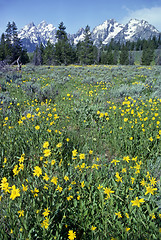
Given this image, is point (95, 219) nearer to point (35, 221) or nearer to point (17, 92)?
point (35, 221)

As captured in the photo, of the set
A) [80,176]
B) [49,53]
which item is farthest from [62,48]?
[80,176]

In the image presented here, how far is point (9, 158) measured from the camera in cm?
287

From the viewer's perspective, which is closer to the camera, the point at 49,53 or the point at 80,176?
the point at 80,176

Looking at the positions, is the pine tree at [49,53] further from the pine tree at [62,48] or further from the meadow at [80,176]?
the meadow at [80,176]

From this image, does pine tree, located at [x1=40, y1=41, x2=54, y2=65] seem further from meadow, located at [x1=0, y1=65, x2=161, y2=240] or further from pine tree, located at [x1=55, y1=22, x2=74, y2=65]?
meadow, located at [x1=0, y1=65, x2=161, y2=240]

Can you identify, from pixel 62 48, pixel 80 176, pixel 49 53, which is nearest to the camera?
pixel 80 176

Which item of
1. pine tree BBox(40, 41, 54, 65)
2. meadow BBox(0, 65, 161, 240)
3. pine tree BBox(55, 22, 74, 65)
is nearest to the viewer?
meadow BBox(0, 65, 161, 240)

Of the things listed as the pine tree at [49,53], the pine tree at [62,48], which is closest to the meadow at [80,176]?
the pine tree at [62,48]

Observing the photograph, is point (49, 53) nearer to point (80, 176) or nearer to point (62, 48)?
point (62, 48)

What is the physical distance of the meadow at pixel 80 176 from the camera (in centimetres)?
157

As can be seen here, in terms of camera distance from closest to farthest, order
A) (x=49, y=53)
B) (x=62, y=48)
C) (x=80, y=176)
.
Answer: (x=80, y=176) → (x=62, y=48) → (x=49, y=53)

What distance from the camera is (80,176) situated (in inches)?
91.2

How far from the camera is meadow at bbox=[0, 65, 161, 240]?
1572 millimetres

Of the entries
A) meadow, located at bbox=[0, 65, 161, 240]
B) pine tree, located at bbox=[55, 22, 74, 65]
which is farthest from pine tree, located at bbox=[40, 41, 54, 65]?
meadow, located at bbox=[0, 65, 161, 240]
